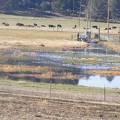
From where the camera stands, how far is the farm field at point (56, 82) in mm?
24219

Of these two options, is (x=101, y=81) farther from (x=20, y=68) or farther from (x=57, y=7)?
(x=57, y=7)

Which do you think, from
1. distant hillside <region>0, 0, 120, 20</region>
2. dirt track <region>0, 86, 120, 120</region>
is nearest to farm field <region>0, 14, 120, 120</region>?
dirt track <region>0, 86, 120, 120</region>

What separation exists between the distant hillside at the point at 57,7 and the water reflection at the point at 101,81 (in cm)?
11689

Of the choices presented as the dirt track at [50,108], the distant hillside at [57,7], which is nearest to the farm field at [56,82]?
the dirt track at [50,108]

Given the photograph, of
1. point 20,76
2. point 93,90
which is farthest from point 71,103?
point 20,76

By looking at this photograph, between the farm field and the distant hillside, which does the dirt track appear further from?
the distant hillside

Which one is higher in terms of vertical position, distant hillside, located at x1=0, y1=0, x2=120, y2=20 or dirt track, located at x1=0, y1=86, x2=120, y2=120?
dirt track, located at x1=0, y1=86, x2=120, y2=120

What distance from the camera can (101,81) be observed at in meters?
39.8

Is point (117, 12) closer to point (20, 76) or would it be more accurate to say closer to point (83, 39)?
point (83, 39)

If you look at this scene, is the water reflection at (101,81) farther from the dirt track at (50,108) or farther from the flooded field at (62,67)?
the dirt track at (50,108)

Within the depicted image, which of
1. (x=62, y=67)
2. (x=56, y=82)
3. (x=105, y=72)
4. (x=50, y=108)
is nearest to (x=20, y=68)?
(x=62, y=67)

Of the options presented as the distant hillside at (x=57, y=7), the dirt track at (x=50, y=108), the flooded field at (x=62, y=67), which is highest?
the dirt track at (x=50, y=108)

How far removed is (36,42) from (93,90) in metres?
45.2

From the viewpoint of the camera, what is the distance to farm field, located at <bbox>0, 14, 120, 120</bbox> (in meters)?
24.2
